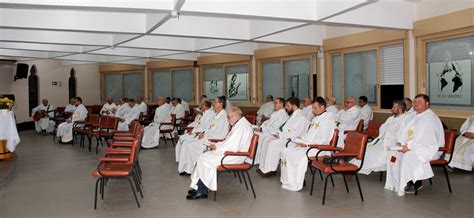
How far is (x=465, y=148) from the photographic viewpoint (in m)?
6.54

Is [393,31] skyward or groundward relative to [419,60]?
skyward

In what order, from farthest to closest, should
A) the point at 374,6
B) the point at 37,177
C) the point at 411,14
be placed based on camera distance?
the point at 411,14, the point at 374,6, the point at 37,177

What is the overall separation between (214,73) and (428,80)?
7.77 meters

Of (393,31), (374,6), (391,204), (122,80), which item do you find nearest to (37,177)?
(391,204)

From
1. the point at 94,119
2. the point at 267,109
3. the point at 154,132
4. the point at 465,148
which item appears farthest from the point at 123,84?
the point at 465,148

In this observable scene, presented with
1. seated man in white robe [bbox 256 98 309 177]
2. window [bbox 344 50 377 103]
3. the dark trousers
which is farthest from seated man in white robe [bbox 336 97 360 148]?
the dark trousers

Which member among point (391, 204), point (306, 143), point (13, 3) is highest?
point (13, 3)

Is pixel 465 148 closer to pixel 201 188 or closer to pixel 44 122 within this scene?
pixel 201 188

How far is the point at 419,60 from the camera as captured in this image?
8.09 meters

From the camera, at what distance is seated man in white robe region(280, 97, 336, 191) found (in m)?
5.51

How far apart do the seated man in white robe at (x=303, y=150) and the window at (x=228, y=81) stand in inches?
287

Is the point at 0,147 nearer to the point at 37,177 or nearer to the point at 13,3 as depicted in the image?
the point at 37,177

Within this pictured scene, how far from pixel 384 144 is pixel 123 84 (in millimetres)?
13364

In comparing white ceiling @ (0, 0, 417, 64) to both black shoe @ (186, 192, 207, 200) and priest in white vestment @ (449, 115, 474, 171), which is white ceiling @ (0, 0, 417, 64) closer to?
priest in white vestment @ (449, 115, 474, 171)
